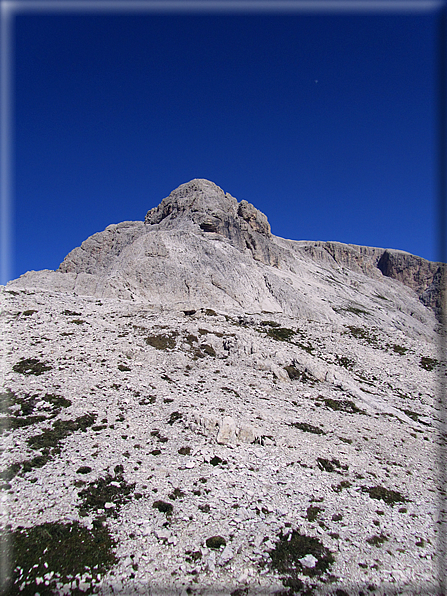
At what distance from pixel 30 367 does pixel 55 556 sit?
51.5 ft

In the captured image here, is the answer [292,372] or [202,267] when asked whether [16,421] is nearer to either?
[292,372]

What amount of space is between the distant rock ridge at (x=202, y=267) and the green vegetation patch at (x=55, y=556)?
3116cm

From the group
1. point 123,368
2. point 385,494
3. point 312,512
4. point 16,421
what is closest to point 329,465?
point 385,494

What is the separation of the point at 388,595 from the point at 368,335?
3548 centimetres

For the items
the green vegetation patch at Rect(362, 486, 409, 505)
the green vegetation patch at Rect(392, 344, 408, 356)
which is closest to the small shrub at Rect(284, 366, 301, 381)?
the green vegetation patch at Rect(362, 486, 409, 505)

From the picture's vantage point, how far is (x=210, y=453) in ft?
48.4

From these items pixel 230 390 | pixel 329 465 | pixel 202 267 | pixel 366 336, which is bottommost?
pixel 329 465

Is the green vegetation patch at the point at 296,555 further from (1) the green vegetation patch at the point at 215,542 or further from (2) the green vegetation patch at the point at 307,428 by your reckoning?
(2) the green vegetation patch at the point at 307,428

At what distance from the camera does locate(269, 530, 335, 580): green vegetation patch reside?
352 inches

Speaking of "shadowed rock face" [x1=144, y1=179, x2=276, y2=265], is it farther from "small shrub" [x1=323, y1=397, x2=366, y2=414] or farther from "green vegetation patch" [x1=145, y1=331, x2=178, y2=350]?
"small shrub" [x1=323, y1=397, x2=366, y2=414]

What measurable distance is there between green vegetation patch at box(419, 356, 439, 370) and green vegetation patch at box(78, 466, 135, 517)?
108ft

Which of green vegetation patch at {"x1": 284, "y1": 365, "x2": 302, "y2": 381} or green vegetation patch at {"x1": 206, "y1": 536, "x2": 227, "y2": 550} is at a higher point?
green vegetation patch at {"x1": 284, "y1": 365, "x2": 302, "y2": 381}

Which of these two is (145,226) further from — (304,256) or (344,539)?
(344,539)

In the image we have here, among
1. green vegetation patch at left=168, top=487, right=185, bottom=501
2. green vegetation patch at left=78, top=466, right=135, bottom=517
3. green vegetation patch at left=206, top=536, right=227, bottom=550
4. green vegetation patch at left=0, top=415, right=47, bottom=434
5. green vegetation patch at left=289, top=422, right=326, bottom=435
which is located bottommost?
green vegetation patch at left=206, top=536, right=227, bottom=550
